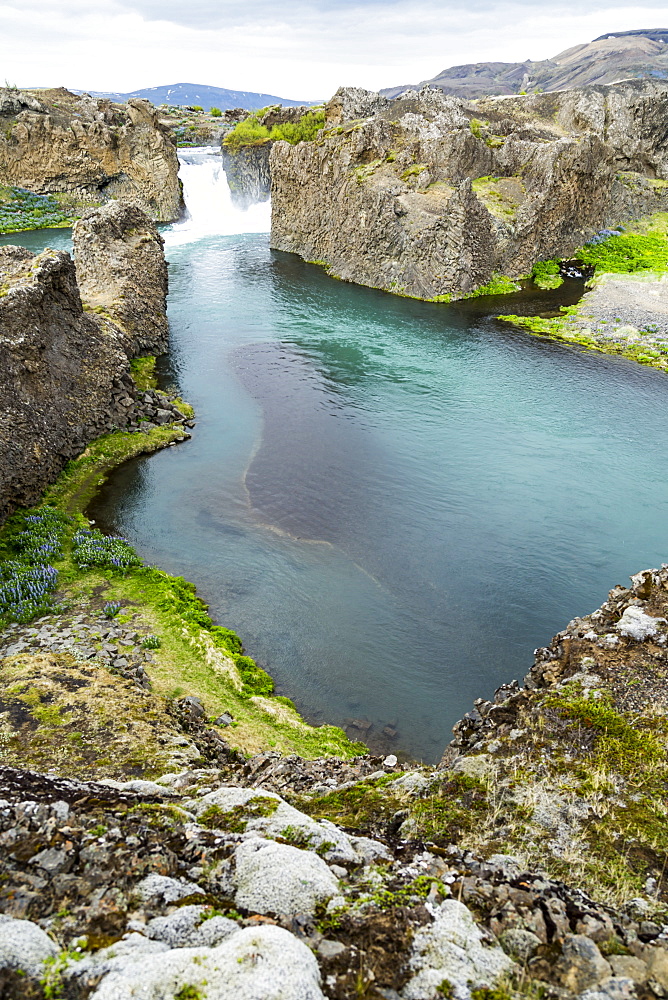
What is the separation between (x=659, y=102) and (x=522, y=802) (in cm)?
9294

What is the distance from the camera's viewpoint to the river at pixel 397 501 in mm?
19625

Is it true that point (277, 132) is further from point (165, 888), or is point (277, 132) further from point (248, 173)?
point (165, 888)

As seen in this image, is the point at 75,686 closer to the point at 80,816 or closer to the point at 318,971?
the point at 80,816

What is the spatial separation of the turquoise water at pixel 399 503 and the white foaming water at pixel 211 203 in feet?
154

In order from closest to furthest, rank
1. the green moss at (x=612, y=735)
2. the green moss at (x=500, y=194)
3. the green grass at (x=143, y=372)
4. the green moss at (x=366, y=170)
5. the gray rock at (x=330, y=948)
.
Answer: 1. the gray rock at (x=330, y=948)
2. the green moss at (x=612, y=735)
3. the green grass at (x=143, y=372)
4. the green moss at (x=366, y=170)
5. the green moss at (x=500, y=194)

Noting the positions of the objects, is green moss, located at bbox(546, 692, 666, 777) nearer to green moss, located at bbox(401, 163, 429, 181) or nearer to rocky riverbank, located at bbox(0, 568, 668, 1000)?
rocky riverbank, located at bbox(0, 568, 668, 1000)

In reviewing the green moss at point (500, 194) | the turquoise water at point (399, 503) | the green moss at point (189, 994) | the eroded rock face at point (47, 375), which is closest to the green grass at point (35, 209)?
the turquoise water at point (399, 503)

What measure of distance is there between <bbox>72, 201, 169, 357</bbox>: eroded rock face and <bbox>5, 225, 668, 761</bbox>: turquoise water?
293 cm

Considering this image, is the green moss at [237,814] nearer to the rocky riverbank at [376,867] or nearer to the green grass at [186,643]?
the rocky riverbank at [376,867]

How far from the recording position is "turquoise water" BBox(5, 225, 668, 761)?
19.6 meters

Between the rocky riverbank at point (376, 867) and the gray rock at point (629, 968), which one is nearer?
the rocky riverbank at point (376, 867)

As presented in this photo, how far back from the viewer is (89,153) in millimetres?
89500

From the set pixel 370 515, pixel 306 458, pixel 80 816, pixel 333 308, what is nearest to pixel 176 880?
pixel 80 816

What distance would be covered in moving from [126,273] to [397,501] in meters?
28.0
